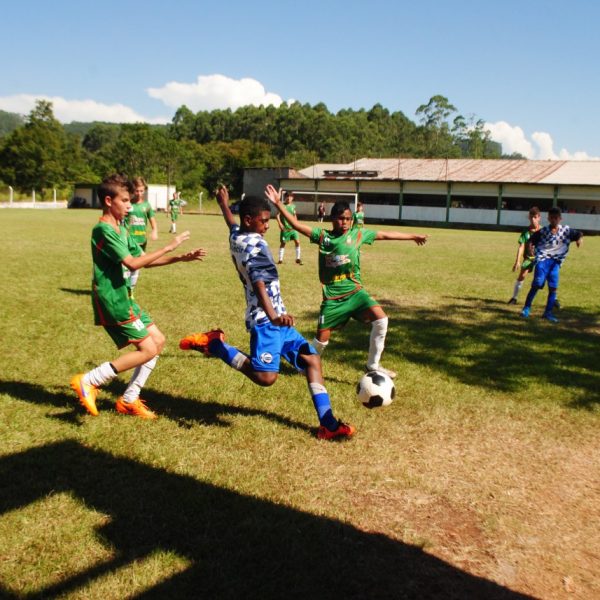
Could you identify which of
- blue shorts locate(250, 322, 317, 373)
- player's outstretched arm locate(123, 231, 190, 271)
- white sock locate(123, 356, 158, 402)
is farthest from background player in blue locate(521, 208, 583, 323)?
player's outstretched arm locate(123, 231, 190, 271)

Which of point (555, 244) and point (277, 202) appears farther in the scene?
point (555, 244)

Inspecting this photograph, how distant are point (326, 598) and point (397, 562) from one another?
537mm

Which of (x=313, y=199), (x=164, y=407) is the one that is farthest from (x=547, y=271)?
(x=313, y=199)

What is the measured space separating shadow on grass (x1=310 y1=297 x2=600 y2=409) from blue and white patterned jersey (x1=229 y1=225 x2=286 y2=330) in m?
2.40

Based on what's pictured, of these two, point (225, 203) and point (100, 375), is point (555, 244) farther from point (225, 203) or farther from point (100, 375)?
point (100, 375)

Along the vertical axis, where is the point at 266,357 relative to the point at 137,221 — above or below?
below

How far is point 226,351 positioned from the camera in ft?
16.1

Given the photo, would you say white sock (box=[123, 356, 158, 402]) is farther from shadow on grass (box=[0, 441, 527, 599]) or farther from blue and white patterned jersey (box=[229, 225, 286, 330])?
blue and white patterned jersey (box=[229, 225, 286, 330])

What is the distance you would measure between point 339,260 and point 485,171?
4769 cm

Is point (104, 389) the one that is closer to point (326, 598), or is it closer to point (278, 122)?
point (326, 598)

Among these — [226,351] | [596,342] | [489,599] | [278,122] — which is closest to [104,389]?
[226,351]

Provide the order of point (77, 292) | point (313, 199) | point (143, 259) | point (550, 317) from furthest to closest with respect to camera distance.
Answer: point (313, 199), point (77, 292), point (550, 317), point (143, 259)

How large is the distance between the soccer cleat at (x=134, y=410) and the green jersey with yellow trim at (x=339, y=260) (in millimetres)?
2357

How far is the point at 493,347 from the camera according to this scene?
7.83m
